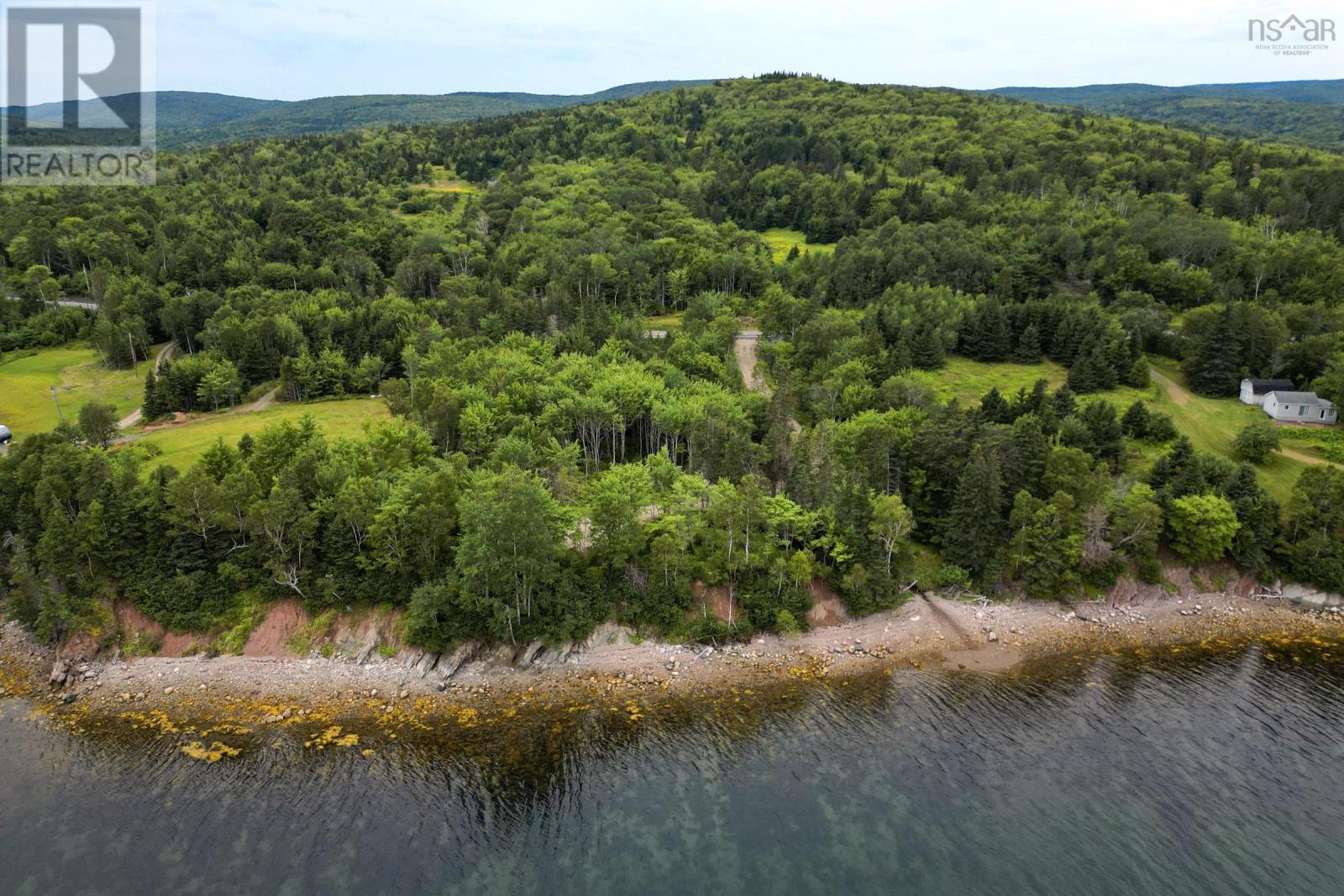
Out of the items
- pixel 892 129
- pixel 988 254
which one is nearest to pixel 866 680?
pixel 988 254

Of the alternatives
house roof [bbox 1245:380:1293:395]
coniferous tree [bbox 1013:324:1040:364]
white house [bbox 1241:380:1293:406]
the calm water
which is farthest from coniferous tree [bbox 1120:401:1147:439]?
the calm water

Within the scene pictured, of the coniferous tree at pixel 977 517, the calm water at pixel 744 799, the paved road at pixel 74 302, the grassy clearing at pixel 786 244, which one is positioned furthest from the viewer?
the grassy clearing at pixel 786 244

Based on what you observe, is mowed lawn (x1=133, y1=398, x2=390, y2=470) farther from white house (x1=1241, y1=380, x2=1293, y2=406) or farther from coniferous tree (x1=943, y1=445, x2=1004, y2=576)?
white house (x1=1241, y1=380, x2=1293, y2=406)

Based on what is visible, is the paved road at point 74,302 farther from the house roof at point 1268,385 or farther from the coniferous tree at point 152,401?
the house roof at point 1268,385

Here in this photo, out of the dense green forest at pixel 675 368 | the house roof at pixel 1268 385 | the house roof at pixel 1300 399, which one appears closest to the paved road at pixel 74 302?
the dense green forest at pixel 675 368

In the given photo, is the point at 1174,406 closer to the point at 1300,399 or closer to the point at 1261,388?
the point at 1261,388

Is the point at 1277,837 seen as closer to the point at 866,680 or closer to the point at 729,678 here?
the point at 866,680

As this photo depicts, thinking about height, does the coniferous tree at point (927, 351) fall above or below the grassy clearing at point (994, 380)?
above

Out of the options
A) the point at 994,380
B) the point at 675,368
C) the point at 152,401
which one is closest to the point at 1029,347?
the point at 994,380
